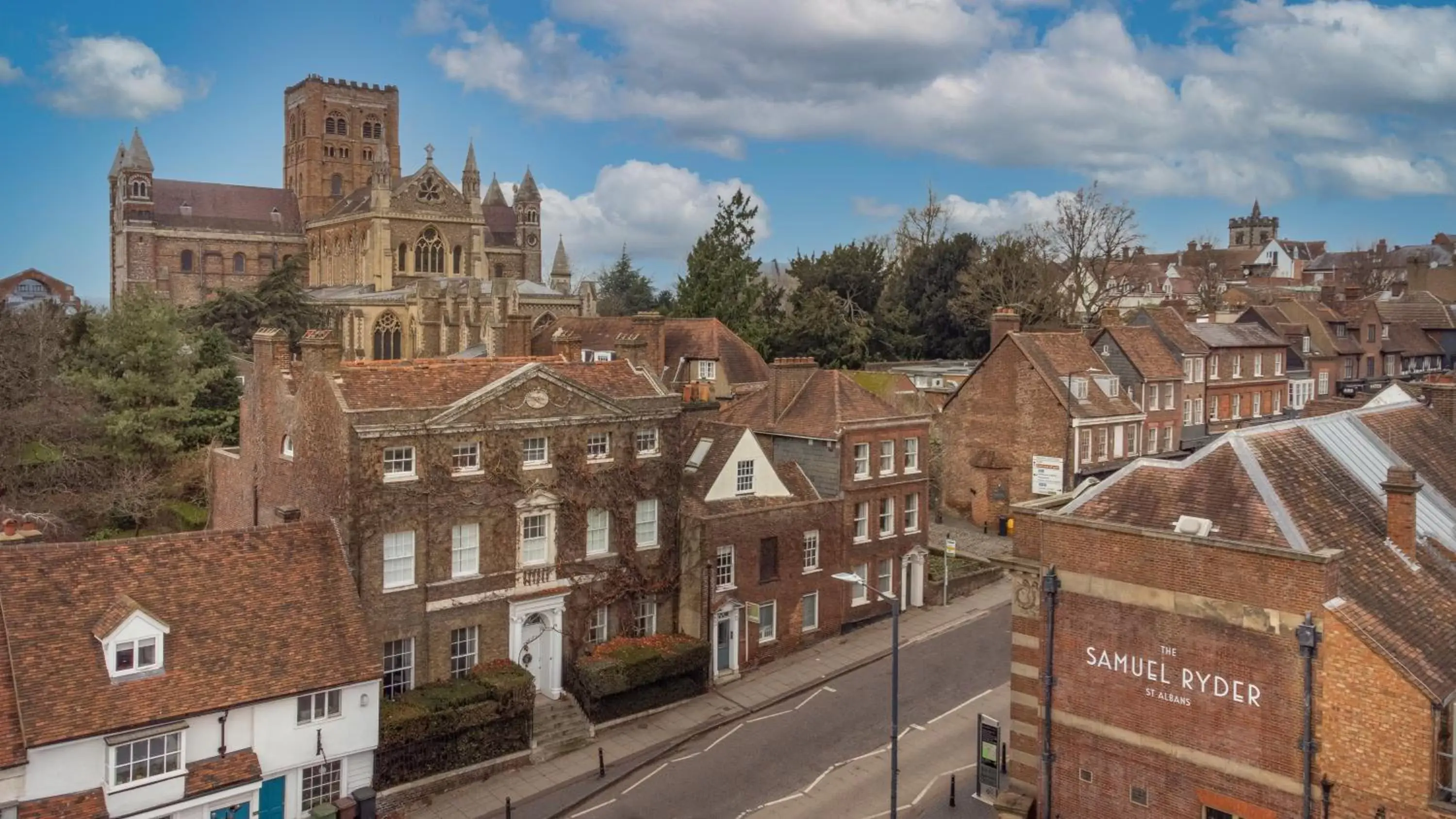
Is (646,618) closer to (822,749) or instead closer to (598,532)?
(598,532)

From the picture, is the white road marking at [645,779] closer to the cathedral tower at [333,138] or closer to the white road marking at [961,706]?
the white road marking at [961,706]

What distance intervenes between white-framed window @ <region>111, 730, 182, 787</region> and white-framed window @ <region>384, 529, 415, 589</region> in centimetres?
622

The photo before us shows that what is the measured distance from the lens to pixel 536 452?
29.2 m

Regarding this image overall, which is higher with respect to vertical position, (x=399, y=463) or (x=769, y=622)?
(x=399, y=463)

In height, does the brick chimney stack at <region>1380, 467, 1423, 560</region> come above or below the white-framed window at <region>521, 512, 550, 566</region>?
above

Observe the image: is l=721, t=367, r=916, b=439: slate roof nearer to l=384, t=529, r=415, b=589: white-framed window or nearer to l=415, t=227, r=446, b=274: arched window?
l=384, t=529, r=415, b=589: white-framed window

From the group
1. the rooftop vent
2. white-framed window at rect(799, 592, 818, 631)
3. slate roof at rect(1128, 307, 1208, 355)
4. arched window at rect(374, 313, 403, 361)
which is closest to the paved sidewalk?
→ white-framed window at rect(799, 592, 818, 631)

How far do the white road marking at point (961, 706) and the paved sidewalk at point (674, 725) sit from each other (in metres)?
4.28

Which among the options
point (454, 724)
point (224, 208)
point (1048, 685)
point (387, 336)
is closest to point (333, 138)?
point (224, 208)

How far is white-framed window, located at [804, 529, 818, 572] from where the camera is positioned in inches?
1363

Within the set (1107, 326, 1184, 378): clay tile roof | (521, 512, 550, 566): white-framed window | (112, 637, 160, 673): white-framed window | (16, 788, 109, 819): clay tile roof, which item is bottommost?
(16, 788, 109, 819): clay tile roof

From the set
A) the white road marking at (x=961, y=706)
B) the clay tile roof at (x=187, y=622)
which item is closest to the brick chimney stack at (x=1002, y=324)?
the white road marking at (x=961, y=706)

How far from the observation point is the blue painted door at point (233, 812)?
2219cm

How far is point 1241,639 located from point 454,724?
1763 cm
